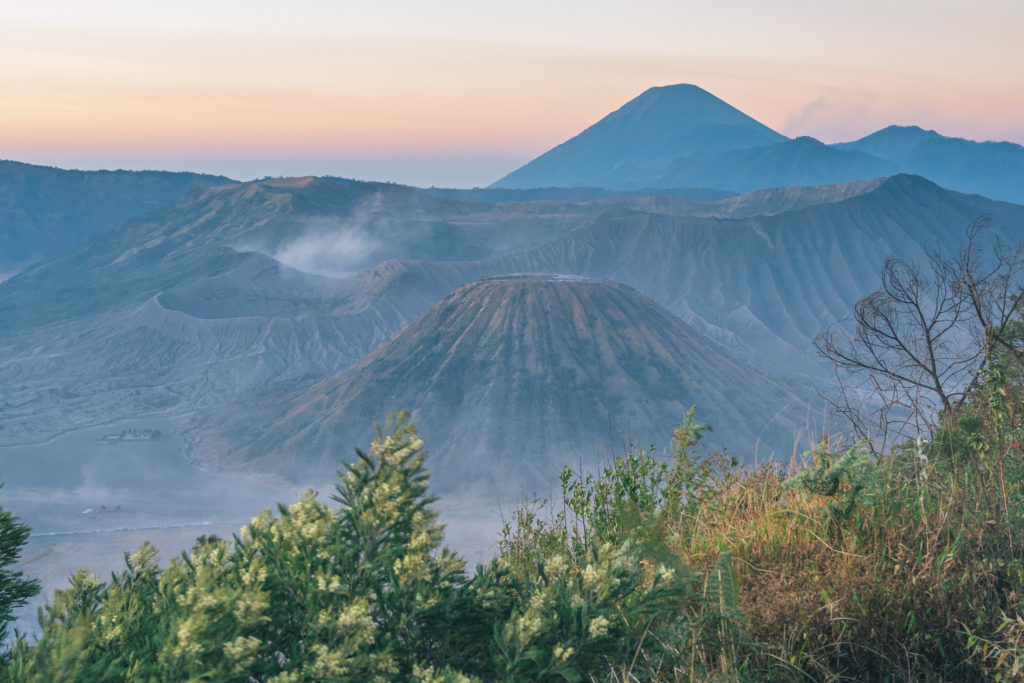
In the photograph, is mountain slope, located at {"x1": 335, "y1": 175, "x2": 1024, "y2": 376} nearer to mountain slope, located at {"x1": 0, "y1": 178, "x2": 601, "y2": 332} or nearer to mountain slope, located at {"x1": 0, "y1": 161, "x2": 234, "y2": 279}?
mountain slope, located at {"x1": 0, "y1": 178, "x2": 601, "y2": 332}

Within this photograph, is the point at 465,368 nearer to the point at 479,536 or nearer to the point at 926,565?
the point at 479,536

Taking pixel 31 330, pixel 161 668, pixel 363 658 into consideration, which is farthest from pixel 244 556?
pixel 31 330

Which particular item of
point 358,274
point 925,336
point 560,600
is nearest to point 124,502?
point 925,336

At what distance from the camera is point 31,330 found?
84625mm

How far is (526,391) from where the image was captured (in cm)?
5353

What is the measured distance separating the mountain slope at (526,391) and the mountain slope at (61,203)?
4180 inches

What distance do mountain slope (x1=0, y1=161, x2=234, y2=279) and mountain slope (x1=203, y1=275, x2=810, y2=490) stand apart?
10618 cm

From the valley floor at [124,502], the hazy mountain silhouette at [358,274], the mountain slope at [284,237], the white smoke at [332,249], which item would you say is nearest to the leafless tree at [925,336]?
the valley floor at [124,502]

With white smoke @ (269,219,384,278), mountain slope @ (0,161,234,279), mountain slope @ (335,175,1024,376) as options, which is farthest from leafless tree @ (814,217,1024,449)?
mountain slope @ (0,161,234,279)

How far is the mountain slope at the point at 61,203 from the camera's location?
139 m

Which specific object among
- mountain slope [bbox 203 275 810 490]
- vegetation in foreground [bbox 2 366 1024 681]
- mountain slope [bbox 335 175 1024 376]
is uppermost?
A: mountain slope [bbox 335 175 1024 376]

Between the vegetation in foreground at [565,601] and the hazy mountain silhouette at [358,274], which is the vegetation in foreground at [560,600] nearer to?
the vegetation in foreground at [565,601]

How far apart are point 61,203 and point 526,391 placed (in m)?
133

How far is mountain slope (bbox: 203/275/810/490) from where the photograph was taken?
164ft
